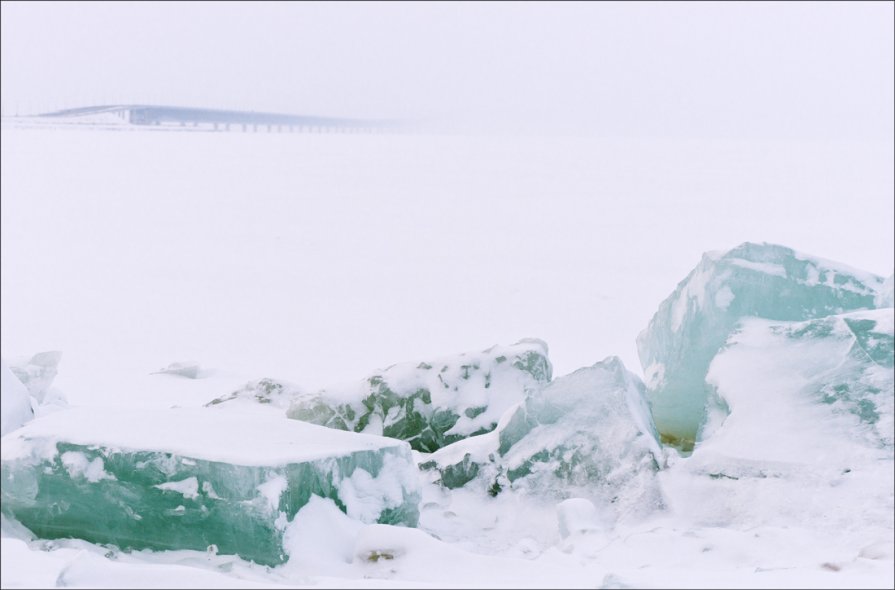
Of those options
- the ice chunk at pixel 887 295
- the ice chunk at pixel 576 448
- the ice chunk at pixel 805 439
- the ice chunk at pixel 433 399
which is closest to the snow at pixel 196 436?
the ice chunk at pixel 576 448

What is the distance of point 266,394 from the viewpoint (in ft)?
15.5

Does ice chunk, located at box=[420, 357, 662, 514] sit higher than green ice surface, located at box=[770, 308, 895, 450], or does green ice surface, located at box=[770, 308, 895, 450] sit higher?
green ice surface, located at box=[770, 308, 895, 450]

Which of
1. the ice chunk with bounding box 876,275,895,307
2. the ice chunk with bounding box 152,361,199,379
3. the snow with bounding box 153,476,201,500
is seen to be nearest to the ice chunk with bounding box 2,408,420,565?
the snow with bounding box 153,476,201,500

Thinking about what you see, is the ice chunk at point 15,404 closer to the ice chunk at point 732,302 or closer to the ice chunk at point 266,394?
the ice chunk at point 266,394

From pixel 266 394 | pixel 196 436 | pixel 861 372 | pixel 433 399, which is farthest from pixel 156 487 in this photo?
pixel 861 372

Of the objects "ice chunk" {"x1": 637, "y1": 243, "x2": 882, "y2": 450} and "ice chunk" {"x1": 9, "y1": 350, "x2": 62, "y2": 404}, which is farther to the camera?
"ice chunk" {"x1": 9, "y1": 350, "x2": 62, "y2": 404}

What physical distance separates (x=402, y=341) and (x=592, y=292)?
109 inches

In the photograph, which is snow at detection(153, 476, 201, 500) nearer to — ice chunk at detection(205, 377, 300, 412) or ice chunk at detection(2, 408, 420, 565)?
ice chunk at detection(2, 408, 420, 565)

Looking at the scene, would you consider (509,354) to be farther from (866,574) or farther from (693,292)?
(866,574)

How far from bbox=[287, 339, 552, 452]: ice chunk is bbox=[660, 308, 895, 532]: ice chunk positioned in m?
0.99

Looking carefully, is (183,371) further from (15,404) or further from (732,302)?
(732,302)

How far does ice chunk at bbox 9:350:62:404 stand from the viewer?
4169mm

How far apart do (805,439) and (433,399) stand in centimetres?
168

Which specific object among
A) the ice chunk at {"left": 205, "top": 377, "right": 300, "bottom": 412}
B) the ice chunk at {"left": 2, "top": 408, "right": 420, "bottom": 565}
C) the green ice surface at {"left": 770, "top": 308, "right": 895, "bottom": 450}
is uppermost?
the green ice surface at {"left": 770, "top": 308, "right": 895, "bottom": 450}
